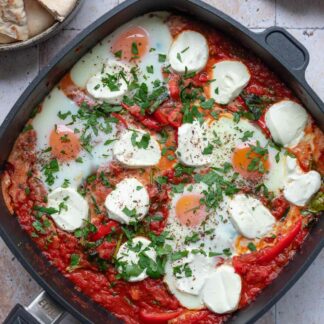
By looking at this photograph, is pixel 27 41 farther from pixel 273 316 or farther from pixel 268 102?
pixel 273 316

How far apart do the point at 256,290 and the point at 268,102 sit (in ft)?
3.80

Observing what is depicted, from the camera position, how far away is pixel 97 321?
421cm

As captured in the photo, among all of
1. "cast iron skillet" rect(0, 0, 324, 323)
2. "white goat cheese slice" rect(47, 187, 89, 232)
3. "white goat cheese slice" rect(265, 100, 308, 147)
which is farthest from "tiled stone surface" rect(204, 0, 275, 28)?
"white goat cheese slice" rect(47, 187, 89, 232)

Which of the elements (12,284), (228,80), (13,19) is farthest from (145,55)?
(12,284)

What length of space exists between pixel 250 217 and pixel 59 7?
5.66 feet

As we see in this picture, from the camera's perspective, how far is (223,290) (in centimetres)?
423

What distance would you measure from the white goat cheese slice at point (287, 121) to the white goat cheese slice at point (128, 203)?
878 millimetres

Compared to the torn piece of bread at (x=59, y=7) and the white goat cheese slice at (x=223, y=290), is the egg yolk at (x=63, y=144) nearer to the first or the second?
the torn piece of bread at (x=59, y=7)

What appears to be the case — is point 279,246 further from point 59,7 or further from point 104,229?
point 59,7

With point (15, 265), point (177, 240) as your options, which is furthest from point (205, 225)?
point (15, 265)

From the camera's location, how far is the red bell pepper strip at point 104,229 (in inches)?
170

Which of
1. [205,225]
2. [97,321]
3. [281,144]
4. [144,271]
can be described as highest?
[281,144]

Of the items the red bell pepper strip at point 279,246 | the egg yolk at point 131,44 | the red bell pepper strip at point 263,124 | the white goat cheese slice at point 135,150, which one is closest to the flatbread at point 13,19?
the egg yolk at point 131,44

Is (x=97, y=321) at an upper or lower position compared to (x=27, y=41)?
lower
